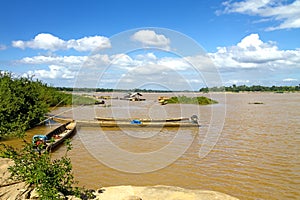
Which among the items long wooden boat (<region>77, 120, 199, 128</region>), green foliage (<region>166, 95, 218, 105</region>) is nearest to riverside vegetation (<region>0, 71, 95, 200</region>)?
long wooden boat (<region>77, 120, 199, 128</region>)

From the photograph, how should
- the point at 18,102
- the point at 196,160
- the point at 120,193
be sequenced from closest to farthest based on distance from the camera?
the point at 120,193 < the point at 196,160 < the point at 18,102

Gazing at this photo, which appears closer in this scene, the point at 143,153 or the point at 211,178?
the point at 211,178

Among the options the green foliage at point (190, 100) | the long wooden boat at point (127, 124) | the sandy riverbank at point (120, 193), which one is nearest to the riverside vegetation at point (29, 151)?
the sandy riverbank at point (120, 193)

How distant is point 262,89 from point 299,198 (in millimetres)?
110632

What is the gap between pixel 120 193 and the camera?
4648 millimetres

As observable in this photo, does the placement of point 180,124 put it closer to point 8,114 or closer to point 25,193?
point 8,114

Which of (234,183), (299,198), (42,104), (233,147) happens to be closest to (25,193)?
(234,183)

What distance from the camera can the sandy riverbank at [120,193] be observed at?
3944 millimetres

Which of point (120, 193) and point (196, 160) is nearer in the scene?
point (120, 193)

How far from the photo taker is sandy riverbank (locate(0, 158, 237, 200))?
155 inches

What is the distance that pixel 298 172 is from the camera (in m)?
7.66

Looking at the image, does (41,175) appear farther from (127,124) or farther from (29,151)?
(127,124)

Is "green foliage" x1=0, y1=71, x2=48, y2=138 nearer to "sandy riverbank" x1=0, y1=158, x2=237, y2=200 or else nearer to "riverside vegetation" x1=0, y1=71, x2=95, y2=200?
"riverside vegetation" x1=0, y1=71, x2=95, y2=200

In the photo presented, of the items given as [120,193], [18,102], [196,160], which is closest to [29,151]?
[120,193]
